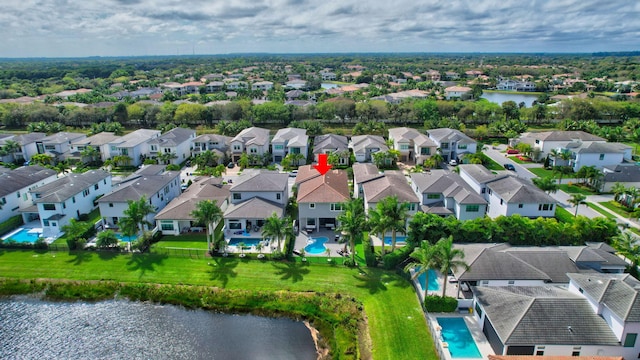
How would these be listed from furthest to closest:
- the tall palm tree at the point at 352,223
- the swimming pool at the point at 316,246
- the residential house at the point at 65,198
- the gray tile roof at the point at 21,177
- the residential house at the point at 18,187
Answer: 1. the gray tile roof at the point at 21,177
2. the residential house at the point at 18,187
3. the residential house at the point at 65,198
4. the swimming pool at the point at 316,246
5. the tall palm tree at the point at 352,223

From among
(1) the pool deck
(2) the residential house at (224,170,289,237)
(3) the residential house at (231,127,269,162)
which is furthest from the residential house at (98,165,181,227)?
(1) the pool deck

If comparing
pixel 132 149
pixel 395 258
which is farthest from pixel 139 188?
pixel 395 258

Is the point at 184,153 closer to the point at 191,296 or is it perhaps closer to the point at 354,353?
the point at 191,296

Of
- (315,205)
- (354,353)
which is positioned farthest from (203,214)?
(354,353)

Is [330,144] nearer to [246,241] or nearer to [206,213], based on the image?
[246,241]

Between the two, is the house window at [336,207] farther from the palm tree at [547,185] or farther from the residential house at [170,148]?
the residential house at [170,148]

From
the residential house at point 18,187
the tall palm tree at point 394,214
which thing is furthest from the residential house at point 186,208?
the residential house at point 18,187
